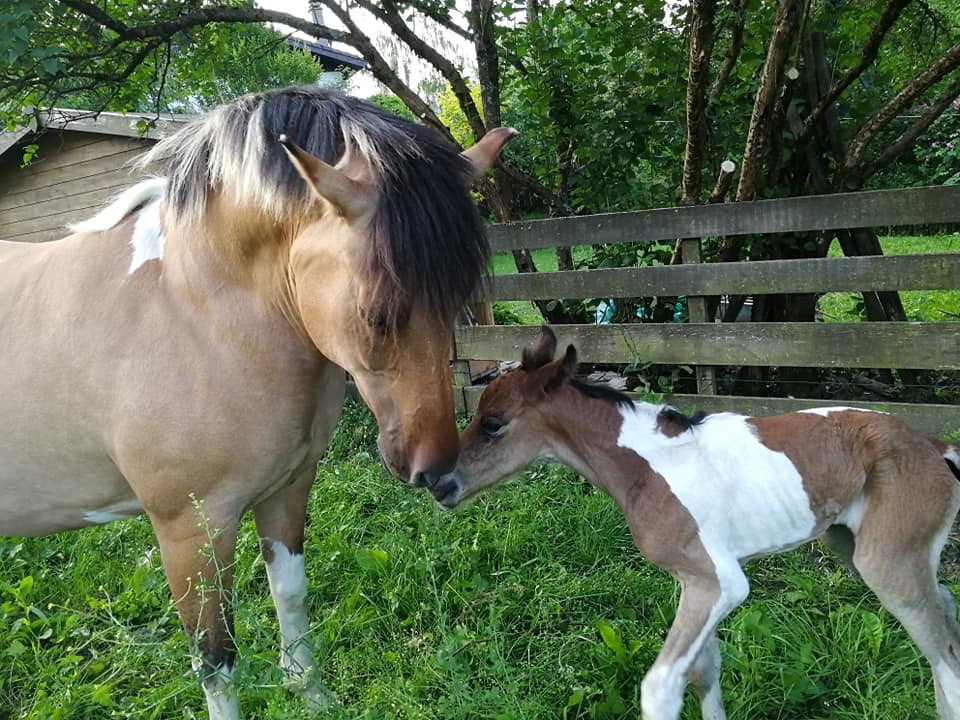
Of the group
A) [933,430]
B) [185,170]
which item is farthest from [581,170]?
[185,170]

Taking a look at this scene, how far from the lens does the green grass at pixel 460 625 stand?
7.63 ft

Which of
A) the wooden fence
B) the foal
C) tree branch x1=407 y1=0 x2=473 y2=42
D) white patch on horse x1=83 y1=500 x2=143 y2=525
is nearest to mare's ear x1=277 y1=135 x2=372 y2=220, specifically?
the foal

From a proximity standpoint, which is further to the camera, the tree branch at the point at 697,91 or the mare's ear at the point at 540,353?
the tree branch at the point at 697,91

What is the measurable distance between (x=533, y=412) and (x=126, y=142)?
25.5 feet

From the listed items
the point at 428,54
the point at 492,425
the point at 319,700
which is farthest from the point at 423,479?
the point at 428,54

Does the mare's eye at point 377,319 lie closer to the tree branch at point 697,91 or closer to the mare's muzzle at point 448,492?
the mare's muzzle at point 448,492

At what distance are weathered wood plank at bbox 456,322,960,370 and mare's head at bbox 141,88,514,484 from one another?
2.26m

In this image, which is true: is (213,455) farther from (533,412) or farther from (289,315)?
(533,412)

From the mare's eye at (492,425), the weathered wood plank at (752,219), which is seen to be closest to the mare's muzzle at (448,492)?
the mare's eye at (492,425)

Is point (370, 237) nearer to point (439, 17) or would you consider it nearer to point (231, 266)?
point (231, 266)

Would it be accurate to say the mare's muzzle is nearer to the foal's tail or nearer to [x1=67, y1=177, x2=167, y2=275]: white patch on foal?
[x1=67, y1=177, x2=167, y2=275]: white patch on foal

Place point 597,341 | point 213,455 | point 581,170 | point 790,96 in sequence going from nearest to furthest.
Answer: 1. point 213,455
2. point 790,96
3. point 597,341
4. point 581,170

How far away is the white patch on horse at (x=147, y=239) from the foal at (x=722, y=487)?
1204mm

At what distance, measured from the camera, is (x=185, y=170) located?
2104 mm
